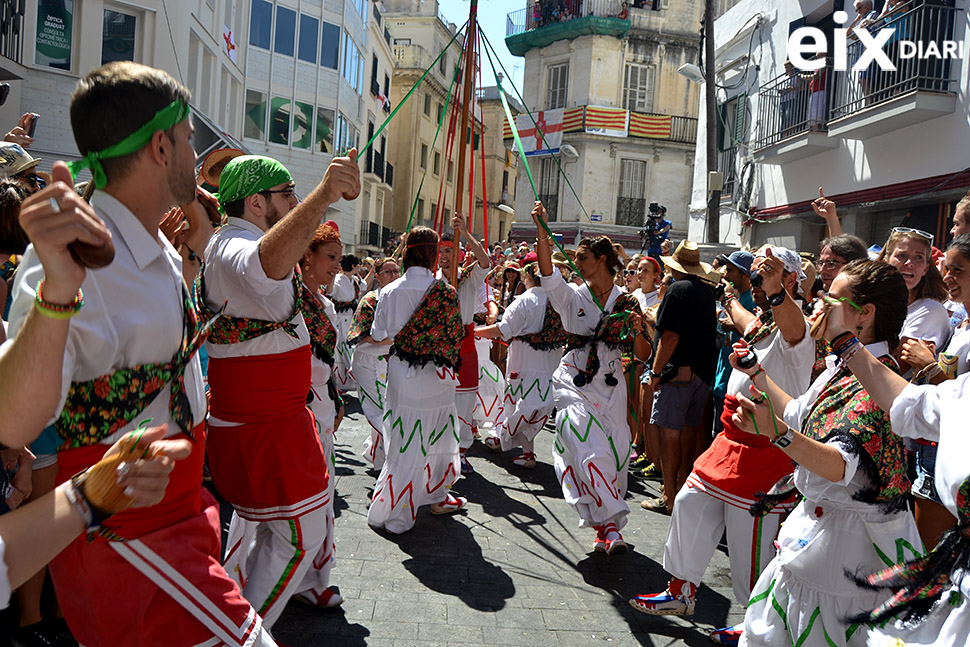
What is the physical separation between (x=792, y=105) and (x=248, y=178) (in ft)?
42.6

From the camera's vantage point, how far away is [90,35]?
52.0 feet

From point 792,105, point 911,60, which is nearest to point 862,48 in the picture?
point 911,60

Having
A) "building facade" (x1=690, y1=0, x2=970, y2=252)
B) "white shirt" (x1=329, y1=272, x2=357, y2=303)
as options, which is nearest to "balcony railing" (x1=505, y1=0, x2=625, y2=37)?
"building facade" (x1=690, y1=0, x2=970, y2=252)

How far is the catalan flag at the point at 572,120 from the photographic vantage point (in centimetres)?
3005

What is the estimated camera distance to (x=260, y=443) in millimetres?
3260

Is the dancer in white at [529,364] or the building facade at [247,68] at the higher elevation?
the building facade at [247,68]

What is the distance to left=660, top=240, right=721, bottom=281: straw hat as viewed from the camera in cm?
600

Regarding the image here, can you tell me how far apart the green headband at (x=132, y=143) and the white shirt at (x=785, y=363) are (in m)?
2.85

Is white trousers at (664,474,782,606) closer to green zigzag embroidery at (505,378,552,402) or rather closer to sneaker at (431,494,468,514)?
sneaker at (431,494,468,514)

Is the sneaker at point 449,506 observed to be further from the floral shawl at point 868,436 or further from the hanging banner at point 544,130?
the hanging banner at point 544,130

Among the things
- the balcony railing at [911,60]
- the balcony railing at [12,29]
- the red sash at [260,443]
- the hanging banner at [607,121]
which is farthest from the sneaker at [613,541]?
the hanging banner at [607,121]

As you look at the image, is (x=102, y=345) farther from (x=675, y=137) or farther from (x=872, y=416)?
(x=675, y=137)

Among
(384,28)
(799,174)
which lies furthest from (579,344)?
(384,28)

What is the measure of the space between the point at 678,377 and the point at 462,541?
211 cm
